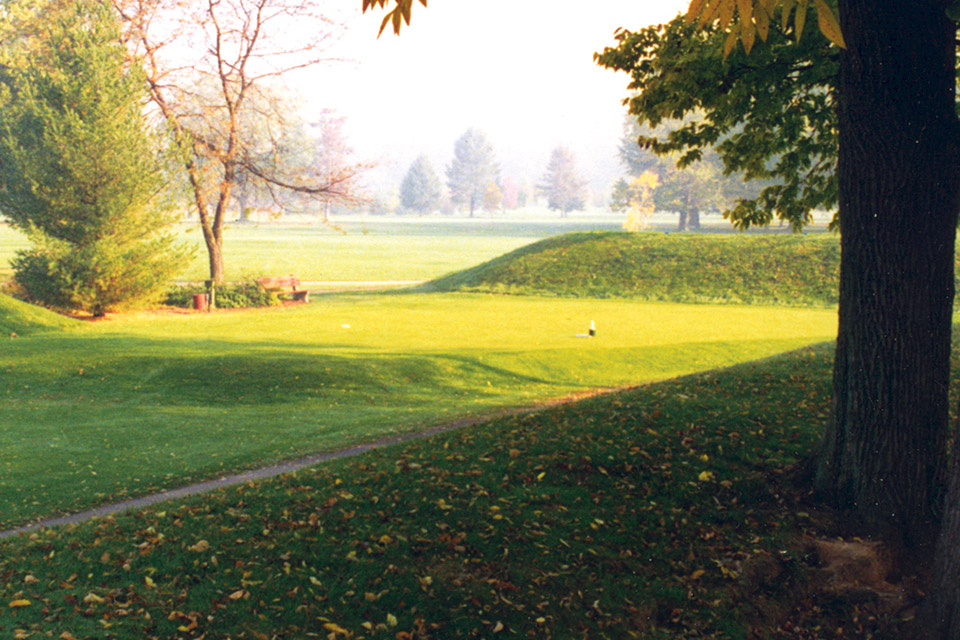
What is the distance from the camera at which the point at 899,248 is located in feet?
22.3

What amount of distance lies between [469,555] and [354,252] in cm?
6597

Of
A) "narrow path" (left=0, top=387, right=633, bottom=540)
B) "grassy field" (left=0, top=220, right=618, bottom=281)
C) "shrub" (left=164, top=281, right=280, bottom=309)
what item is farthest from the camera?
"grassy field" (left=0, top=220, right=618, bottom=281)

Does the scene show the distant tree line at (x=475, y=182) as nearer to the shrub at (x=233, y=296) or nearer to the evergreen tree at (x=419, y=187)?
the evergreen tree at (x=419, y=187)

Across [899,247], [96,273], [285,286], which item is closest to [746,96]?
[899,247]

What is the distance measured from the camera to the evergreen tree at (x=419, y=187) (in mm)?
150375

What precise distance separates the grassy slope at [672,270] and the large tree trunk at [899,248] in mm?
27647

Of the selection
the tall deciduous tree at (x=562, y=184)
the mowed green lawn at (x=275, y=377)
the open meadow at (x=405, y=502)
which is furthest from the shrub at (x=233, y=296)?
the tall deciduous tree at (x=562, y=184)

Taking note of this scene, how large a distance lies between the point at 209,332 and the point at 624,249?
77.9 feet

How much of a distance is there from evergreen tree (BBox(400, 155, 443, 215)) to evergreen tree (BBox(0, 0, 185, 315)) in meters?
124

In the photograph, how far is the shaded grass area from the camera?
5.68m

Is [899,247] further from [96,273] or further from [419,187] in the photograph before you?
[419,187]

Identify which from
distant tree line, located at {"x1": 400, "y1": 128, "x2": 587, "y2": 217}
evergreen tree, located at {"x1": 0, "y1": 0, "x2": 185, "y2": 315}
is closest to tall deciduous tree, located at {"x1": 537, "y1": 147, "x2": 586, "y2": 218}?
distant tree line, located at {"x1": 400, "y1": 128, "x2": 587, "y2": 217}

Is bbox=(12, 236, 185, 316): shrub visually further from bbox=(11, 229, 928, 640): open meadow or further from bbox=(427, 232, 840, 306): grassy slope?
bbox=(427, 232, 840, 306): grassy slope

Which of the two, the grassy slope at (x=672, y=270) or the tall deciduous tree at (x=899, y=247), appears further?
the grassy slope at (x=672, y=270)
